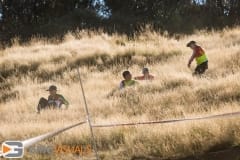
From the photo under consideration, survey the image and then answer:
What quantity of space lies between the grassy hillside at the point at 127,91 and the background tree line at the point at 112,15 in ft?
13.3

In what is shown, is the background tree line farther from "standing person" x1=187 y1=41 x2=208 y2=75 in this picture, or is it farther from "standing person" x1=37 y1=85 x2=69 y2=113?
"standing person" x1=37 y1=85 x2=69 y2=113

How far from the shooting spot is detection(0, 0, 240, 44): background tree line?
29328 mm

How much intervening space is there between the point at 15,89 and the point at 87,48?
490 cm

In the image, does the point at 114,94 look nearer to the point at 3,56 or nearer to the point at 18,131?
the point at 18,131

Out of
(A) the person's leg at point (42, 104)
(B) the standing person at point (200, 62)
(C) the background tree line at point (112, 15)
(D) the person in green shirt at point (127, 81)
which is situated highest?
(C) the background tree line at point (112, 15)

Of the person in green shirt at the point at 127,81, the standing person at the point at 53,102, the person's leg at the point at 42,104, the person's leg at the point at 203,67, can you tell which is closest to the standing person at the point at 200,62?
the person's leg at the point at 203,67

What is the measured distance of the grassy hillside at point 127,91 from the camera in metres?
10.6

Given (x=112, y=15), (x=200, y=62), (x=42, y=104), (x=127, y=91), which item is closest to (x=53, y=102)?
(x=42, y=104)

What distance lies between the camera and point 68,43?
23797mm

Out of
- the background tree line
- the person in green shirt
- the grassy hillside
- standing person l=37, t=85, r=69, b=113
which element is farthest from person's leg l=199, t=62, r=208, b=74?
the background tree line

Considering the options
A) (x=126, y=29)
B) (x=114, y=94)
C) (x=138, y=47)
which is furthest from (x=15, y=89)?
(x=126, y=29)

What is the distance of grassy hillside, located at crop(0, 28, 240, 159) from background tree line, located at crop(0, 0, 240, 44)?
4055 millimetres

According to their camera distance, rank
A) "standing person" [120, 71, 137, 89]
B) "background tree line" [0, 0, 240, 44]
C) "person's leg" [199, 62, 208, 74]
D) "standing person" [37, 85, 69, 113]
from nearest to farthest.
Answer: "standing person" [37, 85, 69, 113] < "standing person" [120, 71, 137, 89] < "person's leg" [199, 62, 208, 74] < "background tree line" [0, 0, 240, 44]

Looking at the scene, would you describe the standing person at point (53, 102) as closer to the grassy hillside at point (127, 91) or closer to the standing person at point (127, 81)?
the grassy hillside at point (127, 91)
